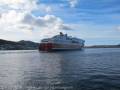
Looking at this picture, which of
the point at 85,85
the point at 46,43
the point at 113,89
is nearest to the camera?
the point at 113,89

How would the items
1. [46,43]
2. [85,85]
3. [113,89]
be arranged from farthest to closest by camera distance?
[46,43], [85,85], [113,89]

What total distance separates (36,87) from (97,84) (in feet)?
23.4

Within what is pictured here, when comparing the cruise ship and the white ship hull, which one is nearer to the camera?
the white ship hull

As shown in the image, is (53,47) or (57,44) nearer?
(53,47)

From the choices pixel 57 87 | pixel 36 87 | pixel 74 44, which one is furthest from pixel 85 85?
pixel 74 44

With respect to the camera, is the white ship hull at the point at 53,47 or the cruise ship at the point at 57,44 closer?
the white ship hull at the point at 53,47

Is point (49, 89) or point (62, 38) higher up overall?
point (62, 38)

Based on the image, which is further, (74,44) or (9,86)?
(74,44)

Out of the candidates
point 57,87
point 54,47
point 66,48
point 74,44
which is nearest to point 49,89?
point 57,87

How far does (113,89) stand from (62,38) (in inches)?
5836

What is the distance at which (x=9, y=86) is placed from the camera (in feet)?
93.7

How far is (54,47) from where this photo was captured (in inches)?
6171

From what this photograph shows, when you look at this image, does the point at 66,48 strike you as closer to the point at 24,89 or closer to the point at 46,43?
the point at 46,43

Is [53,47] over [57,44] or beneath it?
beneath
